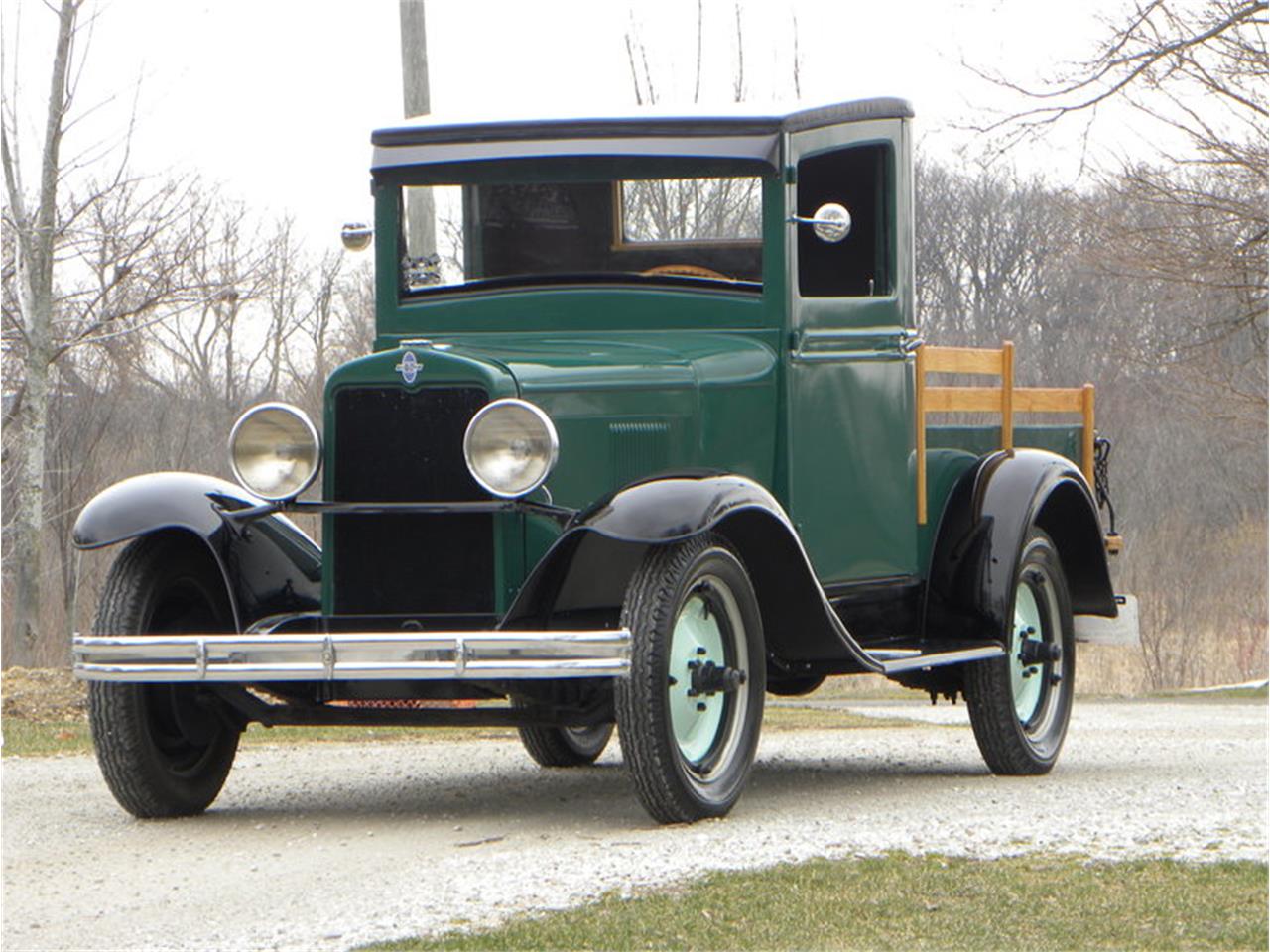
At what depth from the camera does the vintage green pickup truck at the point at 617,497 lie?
6.50m

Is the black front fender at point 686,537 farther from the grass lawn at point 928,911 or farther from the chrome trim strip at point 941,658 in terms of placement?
the grass lawn at point 928,911

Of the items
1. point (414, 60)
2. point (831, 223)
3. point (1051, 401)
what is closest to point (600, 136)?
point (831, 223)

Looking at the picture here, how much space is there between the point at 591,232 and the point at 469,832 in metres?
2.38

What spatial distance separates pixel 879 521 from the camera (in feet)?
26.3

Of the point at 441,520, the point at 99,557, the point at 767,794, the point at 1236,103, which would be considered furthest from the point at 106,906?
the point at 99,557

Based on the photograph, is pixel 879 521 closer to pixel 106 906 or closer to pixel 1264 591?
pixel 106 906

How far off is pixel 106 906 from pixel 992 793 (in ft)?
11.3

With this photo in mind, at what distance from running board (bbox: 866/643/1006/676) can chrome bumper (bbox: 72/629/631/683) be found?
150cm

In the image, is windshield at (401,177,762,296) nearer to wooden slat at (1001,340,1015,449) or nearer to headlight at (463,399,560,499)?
headlight at (463,399,560,499)

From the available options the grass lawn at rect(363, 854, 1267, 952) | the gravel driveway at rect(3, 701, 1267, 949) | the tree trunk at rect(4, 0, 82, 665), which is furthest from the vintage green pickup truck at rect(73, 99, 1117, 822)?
the tree trunk at rect(4, 0, 82, 665)

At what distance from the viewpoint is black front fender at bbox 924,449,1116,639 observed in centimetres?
821

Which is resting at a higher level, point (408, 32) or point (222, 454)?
point (408, 32)

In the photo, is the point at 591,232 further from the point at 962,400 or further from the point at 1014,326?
the point at 1014,326

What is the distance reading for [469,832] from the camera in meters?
6.58
